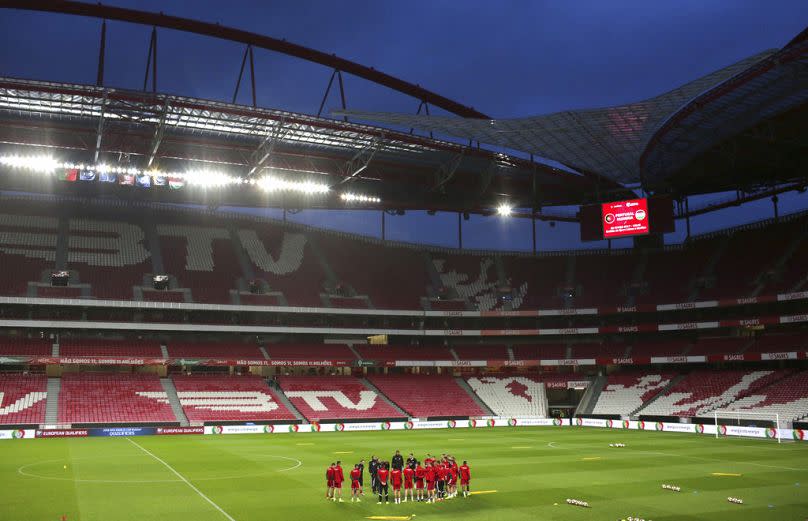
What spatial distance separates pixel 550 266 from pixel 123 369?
152 feet

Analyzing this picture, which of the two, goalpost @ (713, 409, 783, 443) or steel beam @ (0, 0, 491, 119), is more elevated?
steel beam @ (0, 0, 491, 119)

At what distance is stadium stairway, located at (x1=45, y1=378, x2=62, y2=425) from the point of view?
4934 centimetres

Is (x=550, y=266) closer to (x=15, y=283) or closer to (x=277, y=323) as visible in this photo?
(x=277, y=323)

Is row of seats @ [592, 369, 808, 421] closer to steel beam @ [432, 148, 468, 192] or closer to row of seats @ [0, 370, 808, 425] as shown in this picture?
row of seats @ [0, 370, 808, 425]

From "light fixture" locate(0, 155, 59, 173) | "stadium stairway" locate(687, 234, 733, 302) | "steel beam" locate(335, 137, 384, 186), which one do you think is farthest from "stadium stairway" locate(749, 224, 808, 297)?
"light fixture" locate(0, 155, 59, 173)

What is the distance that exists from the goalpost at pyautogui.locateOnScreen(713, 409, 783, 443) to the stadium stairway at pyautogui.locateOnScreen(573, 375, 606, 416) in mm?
12519

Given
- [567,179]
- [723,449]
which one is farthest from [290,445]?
[567,179]

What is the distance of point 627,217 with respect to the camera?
58781 millimetres

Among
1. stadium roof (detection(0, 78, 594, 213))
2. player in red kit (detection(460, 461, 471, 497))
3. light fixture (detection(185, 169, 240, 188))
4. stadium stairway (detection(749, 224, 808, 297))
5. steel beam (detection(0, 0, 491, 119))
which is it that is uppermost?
steel beam (detection(0, 0, 491, 119))

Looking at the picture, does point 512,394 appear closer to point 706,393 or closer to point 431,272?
point 431,272

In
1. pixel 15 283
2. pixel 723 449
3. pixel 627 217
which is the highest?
pixel 627 217

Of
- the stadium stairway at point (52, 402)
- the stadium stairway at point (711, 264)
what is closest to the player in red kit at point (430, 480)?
the stadium stairway at point (52, 402)

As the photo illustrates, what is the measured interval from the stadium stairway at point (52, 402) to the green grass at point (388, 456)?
166 inches

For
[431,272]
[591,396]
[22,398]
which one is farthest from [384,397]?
[22,398]
